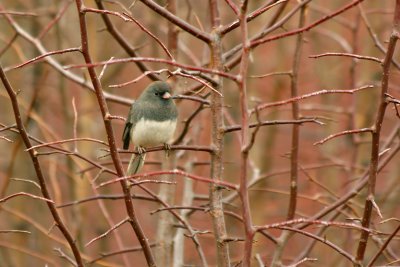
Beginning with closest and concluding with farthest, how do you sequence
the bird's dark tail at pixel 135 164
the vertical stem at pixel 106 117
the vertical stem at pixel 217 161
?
the vertical stem at pixel 106 117, the vertical stem at pixel 217 161, the bird's dark tail at pixel 135 164

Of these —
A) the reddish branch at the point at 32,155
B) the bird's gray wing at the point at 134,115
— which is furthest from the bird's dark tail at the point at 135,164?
the reddish branch at the point at 32,155

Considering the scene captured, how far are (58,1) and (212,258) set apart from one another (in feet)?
8.81

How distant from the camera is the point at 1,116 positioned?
22.4 feet

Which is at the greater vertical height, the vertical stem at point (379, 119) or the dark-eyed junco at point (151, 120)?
the dark-eyed junco at point (151, 120)

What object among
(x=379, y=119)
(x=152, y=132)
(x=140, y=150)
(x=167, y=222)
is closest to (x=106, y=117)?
(x=379, y=119)

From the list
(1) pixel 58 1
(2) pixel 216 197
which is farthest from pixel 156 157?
(2) pixel 216 197

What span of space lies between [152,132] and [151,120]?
75mm

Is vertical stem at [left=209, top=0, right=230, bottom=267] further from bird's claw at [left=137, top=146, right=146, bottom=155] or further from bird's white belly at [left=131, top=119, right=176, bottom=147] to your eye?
bird's white belly at [left=131, top=119, right=176, bottom=147]

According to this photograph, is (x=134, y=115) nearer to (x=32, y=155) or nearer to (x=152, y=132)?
(x=152, y=132)

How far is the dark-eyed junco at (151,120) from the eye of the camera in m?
4.05

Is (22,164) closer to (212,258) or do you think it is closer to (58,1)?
(58,1)

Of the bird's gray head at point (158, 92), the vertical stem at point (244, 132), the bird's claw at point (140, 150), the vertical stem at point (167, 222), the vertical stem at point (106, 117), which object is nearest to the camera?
the vertical stem at point (244, 132)

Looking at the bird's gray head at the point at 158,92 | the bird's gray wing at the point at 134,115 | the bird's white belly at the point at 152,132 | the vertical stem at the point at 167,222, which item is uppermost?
the bird's gray head at the point at 158,92

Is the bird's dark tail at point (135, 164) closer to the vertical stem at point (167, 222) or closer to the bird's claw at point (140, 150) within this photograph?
the bird's claw at point (140, 150)
